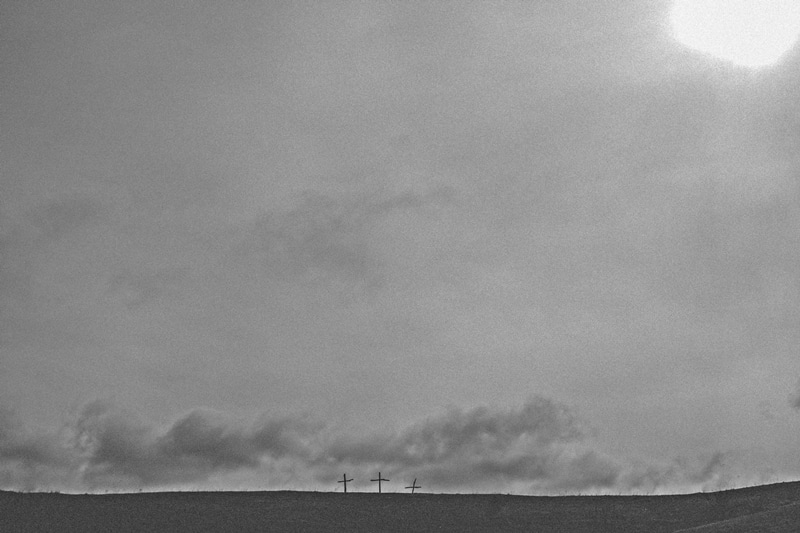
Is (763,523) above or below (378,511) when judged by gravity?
below

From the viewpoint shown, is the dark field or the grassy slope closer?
the grassy slope

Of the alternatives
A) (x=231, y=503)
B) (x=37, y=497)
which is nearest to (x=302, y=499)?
(x=231, y=503)

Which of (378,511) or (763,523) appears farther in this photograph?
(378,511)

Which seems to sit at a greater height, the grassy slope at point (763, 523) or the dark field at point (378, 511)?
the dark field at point (378, 511)

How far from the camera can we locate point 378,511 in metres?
68.2

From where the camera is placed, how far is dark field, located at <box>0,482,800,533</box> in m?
64.0

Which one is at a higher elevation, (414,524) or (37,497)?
(37,497)

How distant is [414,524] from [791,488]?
1118 inches

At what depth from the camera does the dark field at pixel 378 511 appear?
64.0 m

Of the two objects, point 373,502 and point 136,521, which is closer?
point 136,521

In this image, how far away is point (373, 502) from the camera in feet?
230

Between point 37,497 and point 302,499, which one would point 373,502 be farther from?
point 37,497

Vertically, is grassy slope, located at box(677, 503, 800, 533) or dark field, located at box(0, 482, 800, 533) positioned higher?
dark field, located at box(0, 482, 800, 533)

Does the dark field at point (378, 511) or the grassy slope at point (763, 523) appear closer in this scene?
the grassy slope at point (763, 523)
